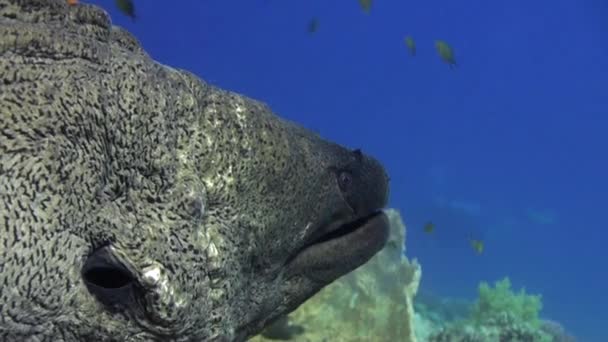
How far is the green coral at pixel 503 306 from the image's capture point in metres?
11.4

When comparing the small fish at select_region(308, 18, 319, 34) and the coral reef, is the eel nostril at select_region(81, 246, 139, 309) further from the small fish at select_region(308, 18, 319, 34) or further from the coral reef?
the small fish at select_region(308, 18, 319, 34)

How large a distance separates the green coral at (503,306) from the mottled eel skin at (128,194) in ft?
33.0

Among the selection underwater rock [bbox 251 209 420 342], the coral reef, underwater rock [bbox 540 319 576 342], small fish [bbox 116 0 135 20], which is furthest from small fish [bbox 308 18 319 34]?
underwater rock [bbox 540 319 576 342]

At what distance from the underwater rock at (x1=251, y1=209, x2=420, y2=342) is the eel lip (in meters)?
1.90

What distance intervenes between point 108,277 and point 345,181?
4.10 feet

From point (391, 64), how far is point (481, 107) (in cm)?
2957

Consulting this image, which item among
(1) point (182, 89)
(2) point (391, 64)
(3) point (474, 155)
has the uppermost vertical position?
(2) point (391, 64)

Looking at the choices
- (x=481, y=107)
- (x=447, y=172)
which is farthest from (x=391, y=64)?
(x=447, y=172)

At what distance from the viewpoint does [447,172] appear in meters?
134

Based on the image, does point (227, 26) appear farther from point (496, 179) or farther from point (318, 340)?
point (318, 340)

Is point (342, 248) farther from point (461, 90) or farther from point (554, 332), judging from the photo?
point (461, 90)

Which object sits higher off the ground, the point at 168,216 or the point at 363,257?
the point at 363,257

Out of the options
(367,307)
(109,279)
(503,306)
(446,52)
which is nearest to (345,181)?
(109,279)

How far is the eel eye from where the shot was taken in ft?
8.66
